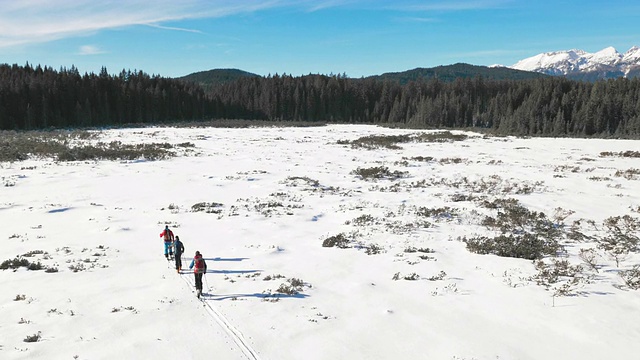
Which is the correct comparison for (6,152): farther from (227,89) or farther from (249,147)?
(227,89)

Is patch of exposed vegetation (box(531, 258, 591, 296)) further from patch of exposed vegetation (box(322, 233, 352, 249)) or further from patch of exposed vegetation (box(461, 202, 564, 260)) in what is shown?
patch of exposed vegetation (box(322, 233, 352, 249))

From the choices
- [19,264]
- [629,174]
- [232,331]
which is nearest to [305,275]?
[232,331]

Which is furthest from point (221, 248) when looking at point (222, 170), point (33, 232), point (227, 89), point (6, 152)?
point (227, 89)

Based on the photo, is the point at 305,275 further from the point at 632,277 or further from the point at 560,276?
the point at 632,277

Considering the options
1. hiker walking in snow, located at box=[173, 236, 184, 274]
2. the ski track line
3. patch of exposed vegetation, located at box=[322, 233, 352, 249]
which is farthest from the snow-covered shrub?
hiker walking in snow, located at box=[173, 236, 184, 274]

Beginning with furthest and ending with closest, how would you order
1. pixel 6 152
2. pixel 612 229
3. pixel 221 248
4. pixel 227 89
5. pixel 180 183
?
pixel 227 89, pixel 6 152, pixel 180 183, pixel 612 229, pixel 221 248

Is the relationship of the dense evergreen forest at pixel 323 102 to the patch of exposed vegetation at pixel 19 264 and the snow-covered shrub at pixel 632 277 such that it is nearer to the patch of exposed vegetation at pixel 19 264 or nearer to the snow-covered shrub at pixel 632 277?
the snow-covered shrub at pixel 632 277

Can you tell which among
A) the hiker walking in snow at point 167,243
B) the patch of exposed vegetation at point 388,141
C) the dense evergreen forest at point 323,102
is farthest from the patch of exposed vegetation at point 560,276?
the dense evergreen forest at point 323,102

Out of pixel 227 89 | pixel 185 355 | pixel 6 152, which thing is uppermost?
pixel 227 89
